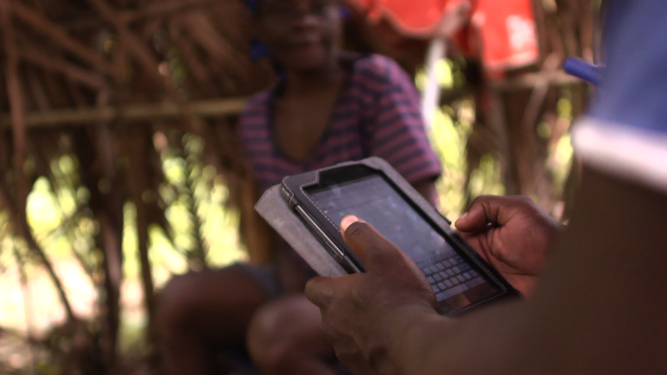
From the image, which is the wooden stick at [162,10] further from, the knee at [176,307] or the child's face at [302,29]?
the knee at [176,307]

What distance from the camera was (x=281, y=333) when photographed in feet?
2.75

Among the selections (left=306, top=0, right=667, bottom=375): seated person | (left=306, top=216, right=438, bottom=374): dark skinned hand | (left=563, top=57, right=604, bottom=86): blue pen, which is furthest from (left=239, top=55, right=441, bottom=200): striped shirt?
(left=306, top=0, right=667, bottom=375): seated person

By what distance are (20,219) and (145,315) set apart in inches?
17.3

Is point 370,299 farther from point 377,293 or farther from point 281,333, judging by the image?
point 281,333

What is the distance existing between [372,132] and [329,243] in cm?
54

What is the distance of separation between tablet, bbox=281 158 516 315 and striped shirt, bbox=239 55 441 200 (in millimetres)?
275

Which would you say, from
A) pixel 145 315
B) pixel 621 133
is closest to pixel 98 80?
pixel 145 315

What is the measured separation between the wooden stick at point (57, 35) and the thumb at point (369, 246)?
1.24 m

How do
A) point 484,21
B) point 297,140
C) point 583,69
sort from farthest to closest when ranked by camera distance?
1. point 484,21
2. point 297,140
3. point 583,69

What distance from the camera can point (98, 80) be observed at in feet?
4.87

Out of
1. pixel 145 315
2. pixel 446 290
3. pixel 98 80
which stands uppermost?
pixel 98 80

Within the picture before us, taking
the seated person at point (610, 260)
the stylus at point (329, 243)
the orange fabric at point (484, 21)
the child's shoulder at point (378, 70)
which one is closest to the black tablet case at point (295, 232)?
the stylus at point (329, 243)

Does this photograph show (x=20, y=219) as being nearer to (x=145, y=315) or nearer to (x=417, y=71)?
(x=145, y=315)

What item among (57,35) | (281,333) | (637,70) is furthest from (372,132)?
(57,35)
